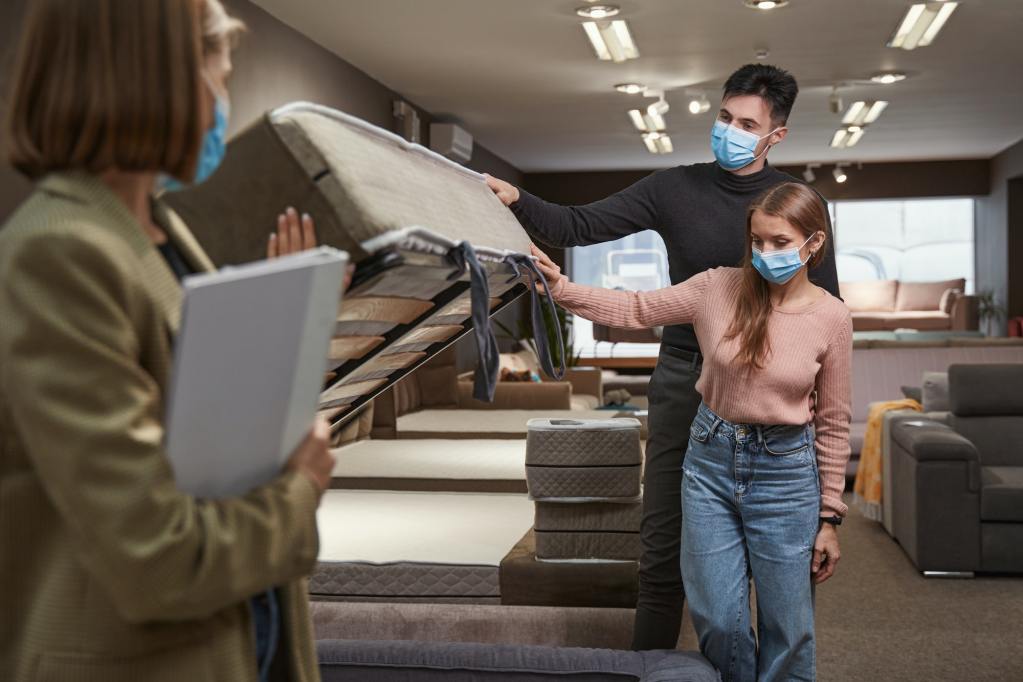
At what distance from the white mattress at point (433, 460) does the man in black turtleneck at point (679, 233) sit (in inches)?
88.9

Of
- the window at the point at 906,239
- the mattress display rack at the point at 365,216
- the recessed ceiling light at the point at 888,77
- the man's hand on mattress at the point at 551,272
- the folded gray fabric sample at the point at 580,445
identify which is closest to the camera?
the mattress display rack at the point at 365,216

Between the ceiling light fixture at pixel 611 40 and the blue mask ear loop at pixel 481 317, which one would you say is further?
the ceiling light fixture at pixel 611 40

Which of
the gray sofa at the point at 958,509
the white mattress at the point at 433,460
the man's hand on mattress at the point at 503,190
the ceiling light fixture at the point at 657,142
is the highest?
the ceiling light fixture at the point at 657,142

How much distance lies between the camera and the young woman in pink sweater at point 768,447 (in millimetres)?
2268

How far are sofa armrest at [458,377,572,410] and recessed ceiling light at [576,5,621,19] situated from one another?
2952 millimetres

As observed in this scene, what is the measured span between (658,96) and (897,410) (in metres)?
3.71

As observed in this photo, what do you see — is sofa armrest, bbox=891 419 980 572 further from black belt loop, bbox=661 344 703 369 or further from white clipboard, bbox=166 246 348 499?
white clipboard, bbox=166 246 348 499

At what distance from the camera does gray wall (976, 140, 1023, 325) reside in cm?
1302

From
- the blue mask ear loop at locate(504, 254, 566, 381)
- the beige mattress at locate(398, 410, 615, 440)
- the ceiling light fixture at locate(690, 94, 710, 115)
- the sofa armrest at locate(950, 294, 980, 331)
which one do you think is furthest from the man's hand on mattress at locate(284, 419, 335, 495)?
the sofa armrest at locate(950, 294, 980, 331)

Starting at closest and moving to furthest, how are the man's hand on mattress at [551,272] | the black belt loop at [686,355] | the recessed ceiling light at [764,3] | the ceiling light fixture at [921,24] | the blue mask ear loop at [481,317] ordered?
the blue mask ear loop at [481,317] < the man's hand on mattress at [551,272] < the black belt loop at [686,355] < the recessed ceiling light at [764,3] < the ceiling light fixture at [921,24]

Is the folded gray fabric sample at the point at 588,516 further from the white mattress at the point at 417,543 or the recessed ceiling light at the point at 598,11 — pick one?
the recessed ceiling light at the point at 598,11

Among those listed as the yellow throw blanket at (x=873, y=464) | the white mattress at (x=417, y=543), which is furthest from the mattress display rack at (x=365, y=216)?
the yellow throw blanket at (x=873, y=464)

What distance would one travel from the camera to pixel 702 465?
2334 mm

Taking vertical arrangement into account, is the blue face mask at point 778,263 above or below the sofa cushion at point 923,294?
above
